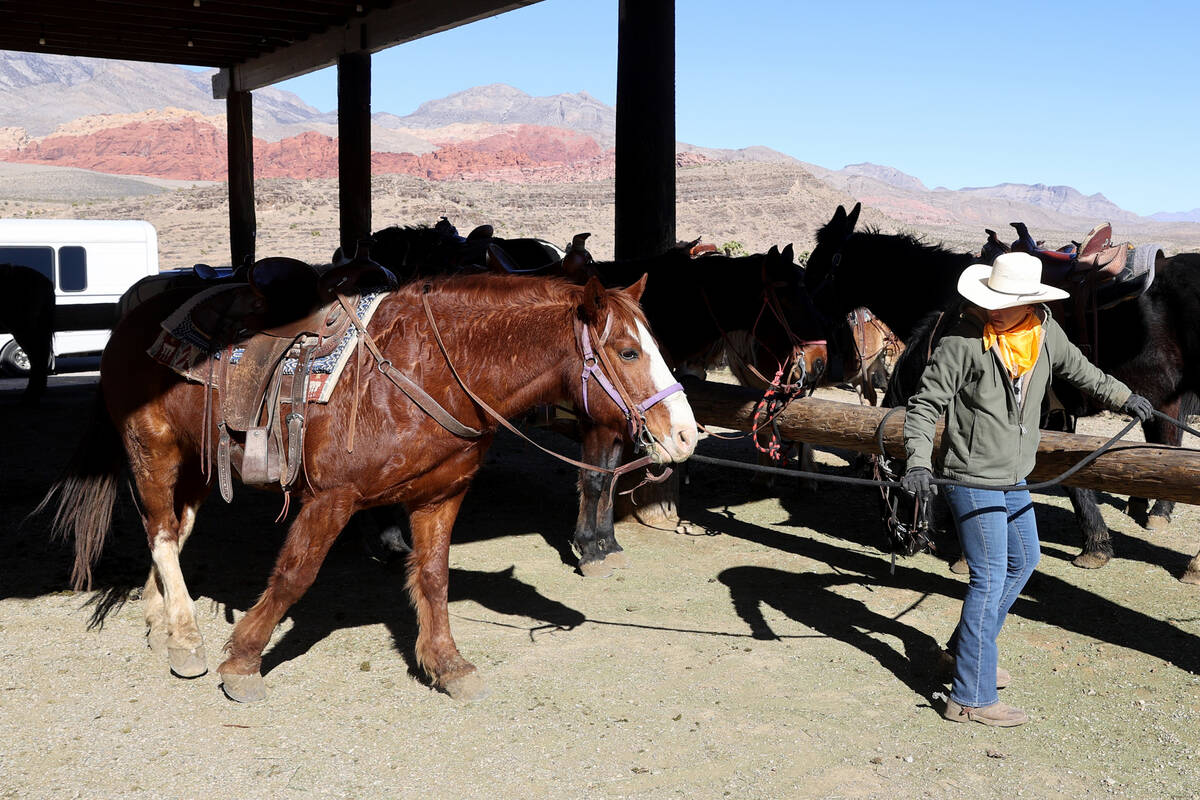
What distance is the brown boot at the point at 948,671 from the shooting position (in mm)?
4320

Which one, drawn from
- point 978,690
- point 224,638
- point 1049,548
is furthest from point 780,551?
point 224,638

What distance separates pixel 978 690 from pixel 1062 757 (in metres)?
0.39

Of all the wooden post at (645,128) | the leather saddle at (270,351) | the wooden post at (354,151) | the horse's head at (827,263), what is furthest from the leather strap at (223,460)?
the wooden post at (354,151)

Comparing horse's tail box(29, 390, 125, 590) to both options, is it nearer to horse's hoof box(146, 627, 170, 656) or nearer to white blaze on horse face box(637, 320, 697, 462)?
horse's hoof box(146, 627, 170, 656)

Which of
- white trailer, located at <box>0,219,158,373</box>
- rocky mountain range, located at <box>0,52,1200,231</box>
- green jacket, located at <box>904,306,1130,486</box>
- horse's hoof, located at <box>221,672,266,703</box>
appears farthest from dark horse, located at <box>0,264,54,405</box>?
rocky mountain range, located at <box>0,52,1200,231</box>

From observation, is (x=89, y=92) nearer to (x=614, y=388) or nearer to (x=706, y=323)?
(x=706, y=323)

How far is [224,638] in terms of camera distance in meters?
4.78

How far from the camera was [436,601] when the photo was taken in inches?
167

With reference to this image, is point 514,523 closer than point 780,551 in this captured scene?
No

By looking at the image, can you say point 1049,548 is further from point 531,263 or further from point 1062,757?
point 531,263

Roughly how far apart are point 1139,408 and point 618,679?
255 centimetres

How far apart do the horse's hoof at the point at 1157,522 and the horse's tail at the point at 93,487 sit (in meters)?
7.11

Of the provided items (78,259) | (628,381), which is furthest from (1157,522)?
(78,259)

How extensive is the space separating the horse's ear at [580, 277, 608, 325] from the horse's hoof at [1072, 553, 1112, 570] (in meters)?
4.25
